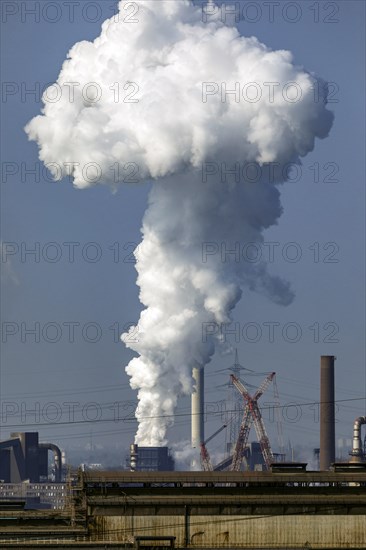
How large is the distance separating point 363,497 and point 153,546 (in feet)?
56.4

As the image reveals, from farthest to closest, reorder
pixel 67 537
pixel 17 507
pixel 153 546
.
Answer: pixel 17 507 < pixel 67 537 < pixel 153 546

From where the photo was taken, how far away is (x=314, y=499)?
317 ft

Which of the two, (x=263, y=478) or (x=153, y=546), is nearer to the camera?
(x=153, y=546)

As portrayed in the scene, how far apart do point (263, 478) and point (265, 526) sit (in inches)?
179

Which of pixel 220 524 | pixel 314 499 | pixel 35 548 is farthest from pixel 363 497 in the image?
pixel 35 548

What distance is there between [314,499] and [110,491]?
43.5 ft

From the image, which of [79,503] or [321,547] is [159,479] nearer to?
[79,503]

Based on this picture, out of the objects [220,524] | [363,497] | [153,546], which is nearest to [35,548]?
[153,546]

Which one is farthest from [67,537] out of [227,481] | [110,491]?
[227,481]

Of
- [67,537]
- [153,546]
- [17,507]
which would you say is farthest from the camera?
[17,507]

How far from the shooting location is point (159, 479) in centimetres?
10000

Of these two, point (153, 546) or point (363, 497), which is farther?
point (363, 497)

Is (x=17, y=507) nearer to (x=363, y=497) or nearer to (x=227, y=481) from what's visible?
(x=227, y=481)

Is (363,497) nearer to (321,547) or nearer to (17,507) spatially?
(321,547)
